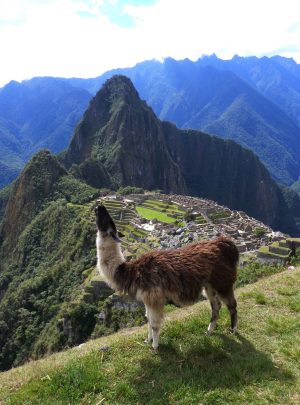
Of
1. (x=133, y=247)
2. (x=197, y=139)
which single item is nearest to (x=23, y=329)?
(x=133, y=247)

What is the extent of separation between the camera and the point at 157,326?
481cm

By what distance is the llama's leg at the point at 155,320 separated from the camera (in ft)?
15.6

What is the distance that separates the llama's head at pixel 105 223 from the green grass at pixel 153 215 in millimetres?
48384

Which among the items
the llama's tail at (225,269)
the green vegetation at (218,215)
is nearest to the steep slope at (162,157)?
the green vegetation at (218,215)

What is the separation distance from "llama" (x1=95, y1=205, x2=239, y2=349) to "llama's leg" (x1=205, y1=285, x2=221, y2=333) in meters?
0.12

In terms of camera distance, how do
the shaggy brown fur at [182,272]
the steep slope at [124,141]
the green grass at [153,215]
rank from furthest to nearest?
the steep slope at [124,141], the green grass at [153,215], the shaggy brown fur at [182,272]

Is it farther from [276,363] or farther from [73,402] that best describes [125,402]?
[276,363]

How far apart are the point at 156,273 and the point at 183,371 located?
1.10 m

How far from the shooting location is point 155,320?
4777mm

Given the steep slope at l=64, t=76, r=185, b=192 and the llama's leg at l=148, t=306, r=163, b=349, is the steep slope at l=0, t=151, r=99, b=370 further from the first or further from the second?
the steep slope at l=64, t=76, r=185, b=192

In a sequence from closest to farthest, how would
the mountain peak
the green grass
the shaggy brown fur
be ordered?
the shaggy brown fur < the green grass < the mountain peak

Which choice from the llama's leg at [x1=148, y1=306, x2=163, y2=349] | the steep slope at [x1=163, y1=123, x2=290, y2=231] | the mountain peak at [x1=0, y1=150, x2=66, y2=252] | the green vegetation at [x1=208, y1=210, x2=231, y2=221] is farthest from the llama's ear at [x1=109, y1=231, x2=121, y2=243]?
the steep slope at [x1=163, y1=123, x2=290, y2=231]

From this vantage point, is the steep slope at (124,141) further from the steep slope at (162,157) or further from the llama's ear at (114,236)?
the llama's ear at (114,236)

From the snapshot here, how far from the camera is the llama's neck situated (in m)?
4.82
